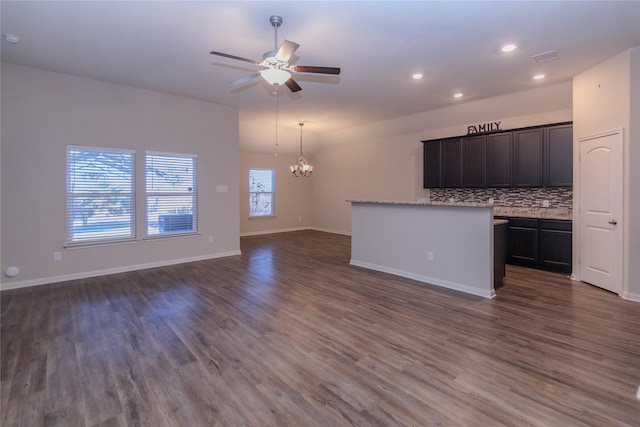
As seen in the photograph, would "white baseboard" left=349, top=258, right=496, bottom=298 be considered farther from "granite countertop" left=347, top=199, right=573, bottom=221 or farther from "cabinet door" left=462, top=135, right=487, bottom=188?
"cabinet door" left=462, top=135, right=487, bottom=188

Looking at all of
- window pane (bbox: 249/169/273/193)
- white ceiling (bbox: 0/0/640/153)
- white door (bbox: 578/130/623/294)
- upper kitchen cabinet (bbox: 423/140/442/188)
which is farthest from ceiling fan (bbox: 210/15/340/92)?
window pane (bbox: 249/169/273/193)

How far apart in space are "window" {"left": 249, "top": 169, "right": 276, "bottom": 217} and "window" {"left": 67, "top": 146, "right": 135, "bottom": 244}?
440cm

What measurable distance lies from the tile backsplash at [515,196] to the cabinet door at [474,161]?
333mm

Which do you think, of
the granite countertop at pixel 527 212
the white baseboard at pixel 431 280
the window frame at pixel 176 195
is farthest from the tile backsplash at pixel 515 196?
the window frame at pixel 176 195

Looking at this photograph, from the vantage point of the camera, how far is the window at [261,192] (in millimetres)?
9422

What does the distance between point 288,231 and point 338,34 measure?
289 inches

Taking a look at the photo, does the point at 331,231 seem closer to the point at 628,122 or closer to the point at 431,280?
the point at 431,280

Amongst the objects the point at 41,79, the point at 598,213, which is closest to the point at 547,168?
the point at 598,213

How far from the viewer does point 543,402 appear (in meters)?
1.92

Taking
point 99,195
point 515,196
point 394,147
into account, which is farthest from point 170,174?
point 515,196

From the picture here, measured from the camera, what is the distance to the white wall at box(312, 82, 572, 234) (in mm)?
5379

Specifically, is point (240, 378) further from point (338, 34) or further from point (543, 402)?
point (338, 34)

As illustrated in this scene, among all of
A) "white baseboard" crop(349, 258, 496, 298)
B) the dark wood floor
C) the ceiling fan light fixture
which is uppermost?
the ceiling fan light fixture

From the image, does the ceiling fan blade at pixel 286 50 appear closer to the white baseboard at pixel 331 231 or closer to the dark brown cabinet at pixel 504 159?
the dark brown cabinet at pixel 504 159
